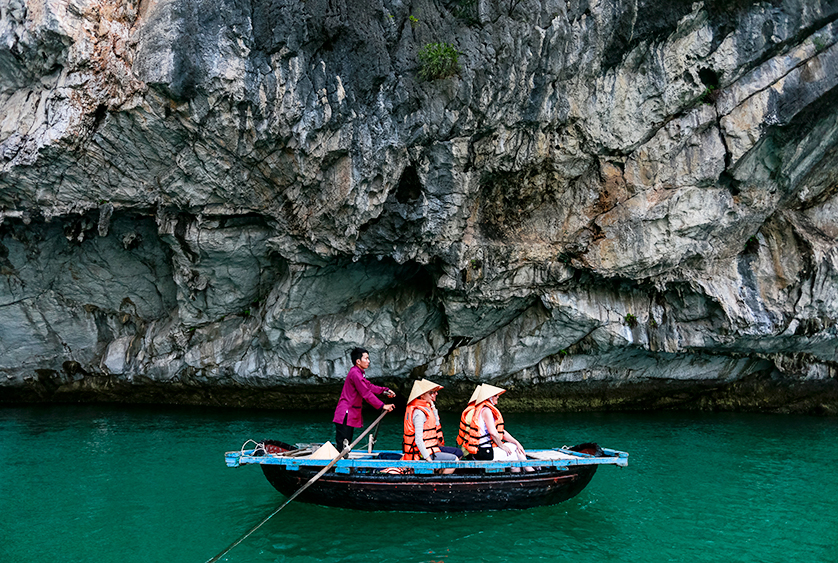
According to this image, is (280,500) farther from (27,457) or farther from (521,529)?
(27,457)

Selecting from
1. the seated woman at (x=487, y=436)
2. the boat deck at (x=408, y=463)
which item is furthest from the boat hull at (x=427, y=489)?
the seated woman at (x=487, y=436)

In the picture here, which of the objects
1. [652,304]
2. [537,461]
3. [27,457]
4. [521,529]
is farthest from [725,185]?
[27,457]

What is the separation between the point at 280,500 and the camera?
8.92 m

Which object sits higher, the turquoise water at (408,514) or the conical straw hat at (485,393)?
the conical straw hat at (485,393)

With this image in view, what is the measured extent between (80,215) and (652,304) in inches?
578

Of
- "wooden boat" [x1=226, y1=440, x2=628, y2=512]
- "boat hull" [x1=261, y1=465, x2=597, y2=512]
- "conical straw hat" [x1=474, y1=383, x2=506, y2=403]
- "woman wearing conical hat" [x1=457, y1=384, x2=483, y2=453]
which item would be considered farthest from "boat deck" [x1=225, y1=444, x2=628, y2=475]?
"conical straw hat" [x1=474, y1=383, x2=506, y2=403]

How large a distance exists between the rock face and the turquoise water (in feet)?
10.7

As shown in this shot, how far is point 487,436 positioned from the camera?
8859 millimetres

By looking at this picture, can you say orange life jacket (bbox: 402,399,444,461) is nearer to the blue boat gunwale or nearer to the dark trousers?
the blue boat gunwale

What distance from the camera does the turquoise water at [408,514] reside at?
24.3 feet

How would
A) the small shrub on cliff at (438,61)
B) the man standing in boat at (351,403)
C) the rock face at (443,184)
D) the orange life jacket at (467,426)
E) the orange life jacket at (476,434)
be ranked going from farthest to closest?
the small shrub on cliff at (438,61), the rock face at (443,184), the man standing in boat at (351,403), the orange life jacket at (467,426), the orange life jacket at (476,434)

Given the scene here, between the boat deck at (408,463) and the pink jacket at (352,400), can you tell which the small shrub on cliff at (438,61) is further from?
the boat deck at (408,463)

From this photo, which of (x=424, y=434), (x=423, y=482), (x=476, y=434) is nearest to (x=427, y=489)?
(x=423, y=482)

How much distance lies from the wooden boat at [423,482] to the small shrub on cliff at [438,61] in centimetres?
834
